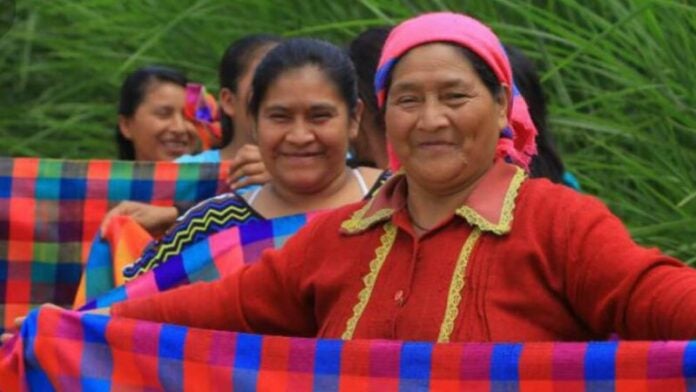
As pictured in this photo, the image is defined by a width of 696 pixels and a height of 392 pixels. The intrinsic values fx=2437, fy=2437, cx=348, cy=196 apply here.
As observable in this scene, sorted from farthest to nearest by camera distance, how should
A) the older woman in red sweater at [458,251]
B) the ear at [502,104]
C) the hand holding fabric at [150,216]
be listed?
the hand holding fabric at [150,216]
the ear at [502,104]
the older woman in red sweater at [458,251]

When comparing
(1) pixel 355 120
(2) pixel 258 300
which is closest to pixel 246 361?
(2) pixel 258 300

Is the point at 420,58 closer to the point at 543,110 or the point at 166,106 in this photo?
the point at 543,110

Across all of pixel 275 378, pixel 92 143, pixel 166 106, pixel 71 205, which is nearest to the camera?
pixel 275 378

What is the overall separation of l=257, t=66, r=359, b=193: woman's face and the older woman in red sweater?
132cm

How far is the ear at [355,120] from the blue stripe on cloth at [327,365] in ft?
5.61

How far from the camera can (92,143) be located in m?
10.4

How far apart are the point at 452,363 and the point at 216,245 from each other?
73.2 inches

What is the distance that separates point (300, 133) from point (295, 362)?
1.52m

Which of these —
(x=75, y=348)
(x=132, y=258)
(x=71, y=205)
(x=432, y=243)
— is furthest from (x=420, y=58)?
(x=71, y=205)

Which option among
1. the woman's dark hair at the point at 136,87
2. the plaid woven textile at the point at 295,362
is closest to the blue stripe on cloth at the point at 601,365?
the plaid woven textile at the point at 295,362

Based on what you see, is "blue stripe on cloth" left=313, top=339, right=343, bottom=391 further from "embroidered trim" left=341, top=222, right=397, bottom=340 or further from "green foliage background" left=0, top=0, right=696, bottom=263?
"green foliage background" left=0, top=0, right=696, bottom=263

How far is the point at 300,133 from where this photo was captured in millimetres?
6211

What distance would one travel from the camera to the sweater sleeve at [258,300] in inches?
189

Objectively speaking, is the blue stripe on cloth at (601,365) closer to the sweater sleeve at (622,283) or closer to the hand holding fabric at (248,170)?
the sweater sleeve at (622,283)
